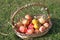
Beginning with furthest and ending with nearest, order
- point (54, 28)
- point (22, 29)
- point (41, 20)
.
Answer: point (54, 28) → point (41, 20) → point (22, 29)

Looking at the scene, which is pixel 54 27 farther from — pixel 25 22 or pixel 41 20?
pixel 25 22

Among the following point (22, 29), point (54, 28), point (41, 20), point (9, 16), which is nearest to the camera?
point (22, 29)

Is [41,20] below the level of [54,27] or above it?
above

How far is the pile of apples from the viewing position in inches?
137

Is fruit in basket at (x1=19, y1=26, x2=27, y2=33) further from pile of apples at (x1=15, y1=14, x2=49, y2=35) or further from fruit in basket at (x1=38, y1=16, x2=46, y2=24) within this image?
fruit in basket at (x1=38, y1=16, x2=46, y2=24)

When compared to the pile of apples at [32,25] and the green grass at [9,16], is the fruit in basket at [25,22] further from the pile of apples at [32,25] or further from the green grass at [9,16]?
the green grass at [9,16]

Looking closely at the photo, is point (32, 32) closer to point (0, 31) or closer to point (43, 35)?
point (43, 35)

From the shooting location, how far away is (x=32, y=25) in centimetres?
356

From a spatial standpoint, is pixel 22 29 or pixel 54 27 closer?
pixel 22 29

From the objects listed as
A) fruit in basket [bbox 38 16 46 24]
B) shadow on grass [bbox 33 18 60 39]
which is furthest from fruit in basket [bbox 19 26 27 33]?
shadow on grass [bbox 33 18 60 39]

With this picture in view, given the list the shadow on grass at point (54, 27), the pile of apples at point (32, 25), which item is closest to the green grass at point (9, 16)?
the shadow on grass at point (54, 27)

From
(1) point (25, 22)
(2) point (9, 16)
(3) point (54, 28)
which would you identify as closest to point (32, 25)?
(1) point (25, 22)

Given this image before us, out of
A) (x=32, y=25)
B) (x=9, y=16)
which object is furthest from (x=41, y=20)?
(x=9, y=16)

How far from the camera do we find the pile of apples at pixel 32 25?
3468 mm
